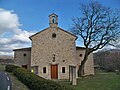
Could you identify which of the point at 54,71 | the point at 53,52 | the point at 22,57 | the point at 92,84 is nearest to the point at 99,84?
the point at 92,84

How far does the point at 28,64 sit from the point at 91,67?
42.9 ft

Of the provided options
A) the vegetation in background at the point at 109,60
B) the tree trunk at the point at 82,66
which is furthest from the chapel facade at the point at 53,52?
the vegetation in background at the point at 109,60

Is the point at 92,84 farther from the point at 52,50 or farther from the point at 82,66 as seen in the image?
the point at 82,66

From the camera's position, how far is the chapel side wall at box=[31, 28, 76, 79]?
29.9m

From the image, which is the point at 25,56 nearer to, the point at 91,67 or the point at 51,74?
the point at 51,74

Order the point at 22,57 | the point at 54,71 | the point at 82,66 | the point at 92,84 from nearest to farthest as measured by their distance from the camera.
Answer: the point at 92,84 → the point at 54,71 → the point at 82,66 → the point at 22,57

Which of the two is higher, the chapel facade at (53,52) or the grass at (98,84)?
the chapel facade at (53,52)

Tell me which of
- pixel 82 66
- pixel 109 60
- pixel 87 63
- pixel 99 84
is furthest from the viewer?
pixel 109 60

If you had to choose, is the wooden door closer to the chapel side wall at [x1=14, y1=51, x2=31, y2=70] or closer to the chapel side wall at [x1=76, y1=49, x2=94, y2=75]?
the chapel side wall at [x1=14, y1=51, x2=31, y2=70]

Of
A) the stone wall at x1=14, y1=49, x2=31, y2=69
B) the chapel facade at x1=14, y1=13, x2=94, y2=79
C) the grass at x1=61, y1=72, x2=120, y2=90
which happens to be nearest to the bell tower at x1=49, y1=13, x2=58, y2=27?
the chapel facade at x1=14, y1=13, x2=94, y2=79

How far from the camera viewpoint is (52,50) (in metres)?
30.2

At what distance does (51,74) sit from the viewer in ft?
98.2

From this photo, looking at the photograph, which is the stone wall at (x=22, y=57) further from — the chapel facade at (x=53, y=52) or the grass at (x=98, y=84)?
the grass at (x=98, y=84)

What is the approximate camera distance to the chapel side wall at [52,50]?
29.9 m
